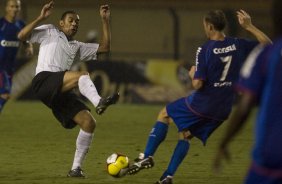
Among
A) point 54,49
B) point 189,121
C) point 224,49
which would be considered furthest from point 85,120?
point 224,49

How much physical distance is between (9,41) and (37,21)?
5.93 meters

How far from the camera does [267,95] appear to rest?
496 centimetres

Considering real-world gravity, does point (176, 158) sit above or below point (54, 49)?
below

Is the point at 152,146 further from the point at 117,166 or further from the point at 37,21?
the point at 37,21

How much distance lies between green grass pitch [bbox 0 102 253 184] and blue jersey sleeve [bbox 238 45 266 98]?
4029 mm

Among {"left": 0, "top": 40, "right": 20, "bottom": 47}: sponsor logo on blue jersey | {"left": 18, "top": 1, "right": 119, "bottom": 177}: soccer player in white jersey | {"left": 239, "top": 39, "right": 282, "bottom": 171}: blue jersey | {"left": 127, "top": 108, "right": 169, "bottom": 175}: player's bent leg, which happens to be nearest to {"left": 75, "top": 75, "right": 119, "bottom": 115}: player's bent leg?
{"left": 18, "top": 1, "right": 119, "bottom": 177}: soccer player in white jersey

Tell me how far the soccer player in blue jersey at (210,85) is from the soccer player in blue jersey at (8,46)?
620 centimetres

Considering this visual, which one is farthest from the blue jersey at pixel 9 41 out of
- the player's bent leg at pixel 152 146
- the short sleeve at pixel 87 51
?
the player's bent leg at pixel 152 146

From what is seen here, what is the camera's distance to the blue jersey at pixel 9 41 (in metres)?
14.5

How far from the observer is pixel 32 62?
21.4m

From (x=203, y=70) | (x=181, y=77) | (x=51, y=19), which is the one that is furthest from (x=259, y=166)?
(x=51, y=19)

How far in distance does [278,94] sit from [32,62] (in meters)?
16.8

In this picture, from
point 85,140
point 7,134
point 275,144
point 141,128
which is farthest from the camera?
point 141,128

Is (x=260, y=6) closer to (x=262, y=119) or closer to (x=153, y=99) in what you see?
(x=153, y=99)
